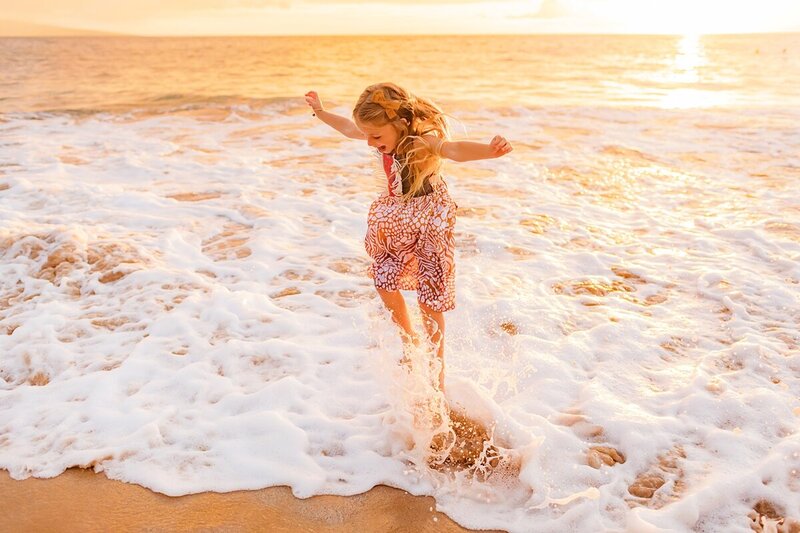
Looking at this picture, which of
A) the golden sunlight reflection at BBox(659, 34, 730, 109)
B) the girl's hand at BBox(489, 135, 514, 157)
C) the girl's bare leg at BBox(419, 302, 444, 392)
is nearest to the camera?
the girl's hand at BBox(489, 135, 514, 157)

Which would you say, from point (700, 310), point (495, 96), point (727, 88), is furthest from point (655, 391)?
point (727, 88)

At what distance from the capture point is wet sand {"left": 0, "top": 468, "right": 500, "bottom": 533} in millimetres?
2643

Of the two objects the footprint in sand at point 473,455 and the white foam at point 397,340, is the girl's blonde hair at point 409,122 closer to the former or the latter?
the white foam at point 397,340

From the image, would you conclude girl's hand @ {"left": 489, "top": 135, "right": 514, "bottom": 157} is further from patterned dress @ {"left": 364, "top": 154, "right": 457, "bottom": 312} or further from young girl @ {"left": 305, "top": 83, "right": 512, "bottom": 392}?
patterned dress @ {"left": 364, "top": 154, "right": 457, "bottom": 312}

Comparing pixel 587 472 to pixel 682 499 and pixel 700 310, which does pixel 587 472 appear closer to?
pixel 682 499

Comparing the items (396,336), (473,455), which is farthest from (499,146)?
(473,455)

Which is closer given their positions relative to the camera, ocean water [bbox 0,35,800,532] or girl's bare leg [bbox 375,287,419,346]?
ocean water [bbox 0,35,800,532]

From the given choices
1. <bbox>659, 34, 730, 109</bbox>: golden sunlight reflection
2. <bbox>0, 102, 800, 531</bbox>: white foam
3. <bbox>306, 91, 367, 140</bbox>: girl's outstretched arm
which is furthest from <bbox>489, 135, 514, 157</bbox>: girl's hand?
<bbox>659, 34, 730, 109</bbox>: golden sunlight reflection

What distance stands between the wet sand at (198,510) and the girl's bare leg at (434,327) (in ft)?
2.43

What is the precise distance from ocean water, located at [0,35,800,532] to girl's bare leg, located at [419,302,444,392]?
22cm

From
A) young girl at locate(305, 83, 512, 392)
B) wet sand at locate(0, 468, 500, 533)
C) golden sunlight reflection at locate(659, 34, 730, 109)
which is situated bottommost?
wet sand at locate(0, 468, 500, 533)

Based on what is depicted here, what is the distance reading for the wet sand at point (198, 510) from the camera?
2.64m

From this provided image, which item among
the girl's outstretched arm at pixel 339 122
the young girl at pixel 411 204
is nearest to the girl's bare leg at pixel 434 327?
the young girl at pixel 411 204

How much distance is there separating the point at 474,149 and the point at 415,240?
2.03ft
